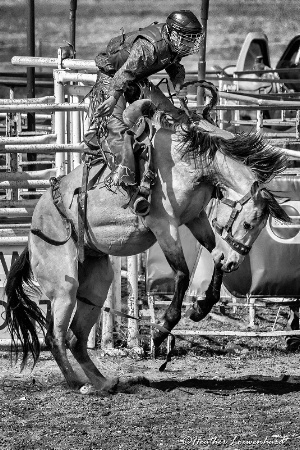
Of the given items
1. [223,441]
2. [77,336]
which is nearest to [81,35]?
[77,336]

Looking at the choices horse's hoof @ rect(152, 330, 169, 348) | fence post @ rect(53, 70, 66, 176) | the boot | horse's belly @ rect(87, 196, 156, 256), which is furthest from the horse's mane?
fence post @ rect(53, 70, 66, 176)

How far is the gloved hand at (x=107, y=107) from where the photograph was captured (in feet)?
19.5

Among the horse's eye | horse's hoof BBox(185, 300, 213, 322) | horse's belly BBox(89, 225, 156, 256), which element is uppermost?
the horse's eye

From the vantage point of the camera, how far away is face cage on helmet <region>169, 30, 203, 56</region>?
19.4 feet

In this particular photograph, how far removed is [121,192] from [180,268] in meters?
0.68

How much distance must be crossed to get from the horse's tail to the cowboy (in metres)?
1.28

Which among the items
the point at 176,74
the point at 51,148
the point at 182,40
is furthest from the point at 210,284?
the point at 51,148

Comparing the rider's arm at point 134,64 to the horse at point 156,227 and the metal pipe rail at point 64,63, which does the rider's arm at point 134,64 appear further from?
the metal pipe rail at point 64,63

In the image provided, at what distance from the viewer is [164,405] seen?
574cm

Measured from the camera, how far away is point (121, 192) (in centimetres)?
622

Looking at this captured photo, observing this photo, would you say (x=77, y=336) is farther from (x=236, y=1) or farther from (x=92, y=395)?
(x=236, y=1)

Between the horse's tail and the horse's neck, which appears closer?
the horse's neck

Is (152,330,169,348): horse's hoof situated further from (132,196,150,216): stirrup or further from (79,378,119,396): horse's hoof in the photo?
(132,196,150,216): stirrup

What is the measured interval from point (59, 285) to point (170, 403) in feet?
4.23
